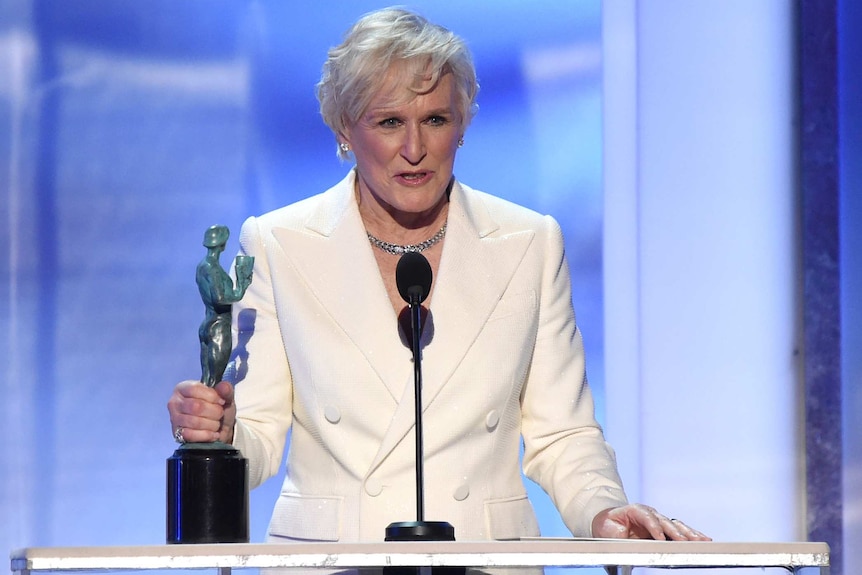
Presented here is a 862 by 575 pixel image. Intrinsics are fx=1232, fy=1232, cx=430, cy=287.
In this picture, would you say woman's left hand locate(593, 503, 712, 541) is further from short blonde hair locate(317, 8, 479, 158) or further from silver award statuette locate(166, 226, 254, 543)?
short blonde hair locate(317, 8, 479, 158)

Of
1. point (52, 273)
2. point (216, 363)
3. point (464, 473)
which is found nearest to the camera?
point (216, 363)

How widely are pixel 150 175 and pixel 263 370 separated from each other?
1.30 metres

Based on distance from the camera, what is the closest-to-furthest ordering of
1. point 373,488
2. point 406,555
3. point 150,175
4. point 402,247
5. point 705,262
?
point 406,555, point 373,488, point 402,247, point 150,175, point 705,262

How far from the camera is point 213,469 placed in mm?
1635

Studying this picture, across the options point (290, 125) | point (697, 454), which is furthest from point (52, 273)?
point (697, 454)

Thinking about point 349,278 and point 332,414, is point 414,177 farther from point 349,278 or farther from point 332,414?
point 332,414

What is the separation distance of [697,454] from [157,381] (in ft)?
4.85

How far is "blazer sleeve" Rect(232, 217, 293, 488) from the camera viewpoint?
212 centimetres

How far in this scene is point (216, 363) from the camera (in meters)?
1.71

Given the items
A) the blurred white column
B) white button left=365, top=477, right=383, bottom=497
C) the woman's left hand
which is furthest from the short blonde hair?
the blurred white column

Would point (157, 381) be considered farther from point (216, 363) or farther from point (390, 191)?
point (216, 363)

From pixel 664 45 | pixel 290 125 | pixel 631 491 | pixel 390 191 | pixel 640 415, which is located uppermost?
pixel 664 45

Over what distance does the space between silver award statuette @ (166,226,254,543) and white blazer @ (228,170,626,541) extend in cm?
27

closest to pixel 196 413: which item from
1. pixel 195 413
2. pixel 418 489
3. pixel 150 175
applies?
pixel 195 413
